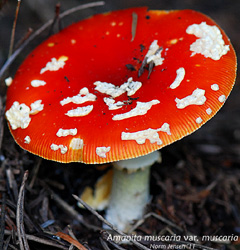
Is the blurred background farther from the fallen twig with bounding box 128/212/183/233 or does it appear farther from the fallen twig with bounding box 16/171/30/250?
the fallen twig with bounding box 16/171/30/250

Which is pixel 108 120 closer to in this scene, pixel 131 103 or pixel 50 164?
pixel 131 103

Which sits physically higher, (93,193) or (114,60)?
(114,60)

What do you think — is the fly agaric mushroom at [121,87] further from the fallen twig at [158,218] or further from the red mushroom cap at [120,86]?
the fallen twig at [158,218]

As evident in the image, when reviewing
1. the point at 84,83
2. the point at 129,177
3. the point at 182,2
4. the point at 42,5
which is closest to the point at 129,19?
the point at 84,83

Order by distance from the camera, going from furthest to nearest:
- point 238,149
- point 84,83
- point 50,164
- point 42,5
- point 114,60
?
point 42,5 < point 238,149 < point 50,164 < point 114,60 < point 84,83

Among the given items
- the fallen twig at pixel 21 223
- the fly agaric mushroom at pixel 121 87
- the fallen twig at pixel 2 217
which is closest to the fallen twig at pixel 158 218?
the fly agaric mushroom at pixel 121 87

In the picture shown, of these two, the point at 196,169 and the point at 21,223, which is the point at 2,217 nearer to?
the point at 21,223

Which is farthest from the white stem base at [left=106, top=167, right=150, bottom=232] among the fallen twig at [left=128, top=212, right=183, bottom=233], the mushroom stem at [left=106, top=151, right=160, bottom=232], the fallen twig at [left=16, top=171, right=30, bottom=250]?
the fallen twig at [left=16, top=171, right=30, bottom=250]
